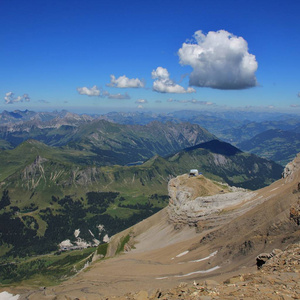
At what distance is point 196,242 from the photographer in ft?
361

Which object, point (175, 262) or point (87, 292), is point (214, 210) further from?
point (87, 292)

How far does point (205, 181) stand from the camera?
172875 millimetres

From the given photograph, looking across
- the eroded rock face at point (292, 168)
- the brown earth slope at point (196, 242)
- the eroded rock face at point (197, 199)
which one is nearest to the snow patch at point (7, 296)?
the brown earth slope at point (196, 242)

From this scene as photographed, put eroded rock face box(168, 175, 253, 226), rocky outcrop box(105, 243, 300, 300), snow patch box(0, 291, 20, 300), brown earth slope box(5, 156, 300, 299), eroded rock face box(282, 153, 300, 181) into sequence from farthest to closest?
eroded rock face box(168, 175, 253, 226) < eroded rock face box(282, 153, 300, 181) < snow patch box(0, 291, 20, 300) < brown earth slope box(5, 156, 300, 299) < rocky outcrop box(105, 243, 300, 300)

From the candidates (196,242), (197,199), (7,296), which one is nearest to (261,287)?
(196,242)

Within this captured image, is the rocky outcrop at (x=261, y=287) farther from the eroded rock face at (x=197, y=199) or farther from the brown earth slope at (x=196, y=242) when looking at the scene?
the eroded rock face at (x=197, y=199)

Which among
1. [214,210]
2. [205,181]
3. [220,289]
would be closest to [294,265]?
[220,289]

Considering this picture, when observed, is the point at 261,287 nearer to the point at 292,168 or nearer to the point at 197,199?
the point at 197,199

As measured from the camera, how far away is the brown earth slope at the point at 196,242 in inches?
2564

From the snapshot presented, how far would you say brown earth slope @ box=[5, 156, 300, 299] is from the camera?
214 feet

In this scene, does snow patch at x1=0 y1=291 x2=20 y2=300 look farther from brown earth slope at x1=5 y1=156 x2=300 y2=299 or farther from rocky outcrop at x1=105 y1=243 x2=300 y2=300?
rocky outcrop at x1=105 y1=243 x2=300 y2=300

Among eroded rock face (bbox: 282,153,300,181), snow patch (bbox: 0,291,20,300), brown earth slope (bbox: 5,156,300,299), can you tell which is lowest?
snow patch (bbox: 0,291,20,300)

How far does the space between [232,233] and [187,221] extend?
53.4 meters

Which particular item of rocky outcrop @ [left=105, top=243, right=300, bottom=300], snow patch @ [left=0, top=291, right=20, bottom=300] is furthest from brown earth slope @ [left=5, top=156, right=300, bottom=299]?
snow patch @ [left=0, top=291, right=20, bottom=300]
